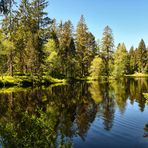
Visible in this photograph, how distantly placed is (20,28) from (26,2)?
23.9 feet

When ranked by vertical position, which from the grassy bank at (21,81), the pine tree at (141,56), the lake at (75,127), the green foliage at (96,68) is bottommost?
the lake at (75,127)

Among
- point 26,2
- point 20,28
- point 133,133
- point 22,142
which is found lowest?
point 133,133

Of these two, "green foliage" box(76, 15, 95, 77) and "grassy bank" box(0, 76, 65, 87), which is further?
"green foliage" box(76, 15, 95, 77)

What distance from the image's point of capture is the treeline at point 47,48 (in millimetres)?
62531

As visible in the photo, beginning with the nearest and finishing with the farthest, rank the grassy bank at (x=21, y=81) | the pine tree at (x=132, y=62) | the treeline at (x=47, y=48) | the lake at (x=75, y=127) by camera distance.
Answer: the lake at (x=75, y=127) → the grassy bank at (x=21, y=81) → the treeline at (x=47, y=48) → the pine tree at (x=132, y=62)

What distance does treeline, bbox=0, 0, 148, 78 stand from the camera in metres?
62.5

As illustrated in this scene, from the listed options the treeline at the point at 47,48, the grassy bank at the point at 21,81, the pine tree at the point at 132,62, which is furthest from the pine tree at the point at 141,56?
the grassy bank at the point at 21,81

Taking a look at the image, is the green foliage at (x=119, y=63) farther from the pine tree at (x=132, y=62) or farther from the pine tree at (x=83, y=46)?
the pine tree at (x=132, y=62)

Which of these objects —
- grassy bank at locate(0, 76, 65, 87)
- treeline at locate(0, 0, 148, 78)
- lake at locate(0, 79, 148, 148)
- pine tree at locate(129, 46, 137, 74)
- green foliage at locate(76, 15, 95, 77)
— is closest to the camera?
lake at locate(0, 79, 148, 148)

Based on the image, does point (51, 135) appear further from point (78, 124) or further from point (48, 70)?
point (48, 70)

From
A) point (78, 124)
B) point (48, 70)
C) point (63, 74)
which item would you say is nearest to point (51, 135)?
point (78, 124)

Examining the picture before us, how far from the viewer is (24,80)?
191ft

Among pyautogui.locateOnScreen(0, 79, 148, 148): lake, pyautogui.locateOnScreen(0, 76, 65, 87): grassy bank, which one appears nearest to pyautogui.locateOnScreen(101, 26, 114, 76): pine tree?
pyautogui.locateOnScreen(0, 76, 65, 87): grassy bank

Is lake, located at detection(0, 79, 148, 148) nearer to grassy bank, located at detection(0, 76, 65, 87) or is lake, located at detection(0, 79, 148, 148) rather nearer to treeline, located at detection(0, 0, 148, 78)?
grassy bank, located at detection(0, 76, 65, 87)
